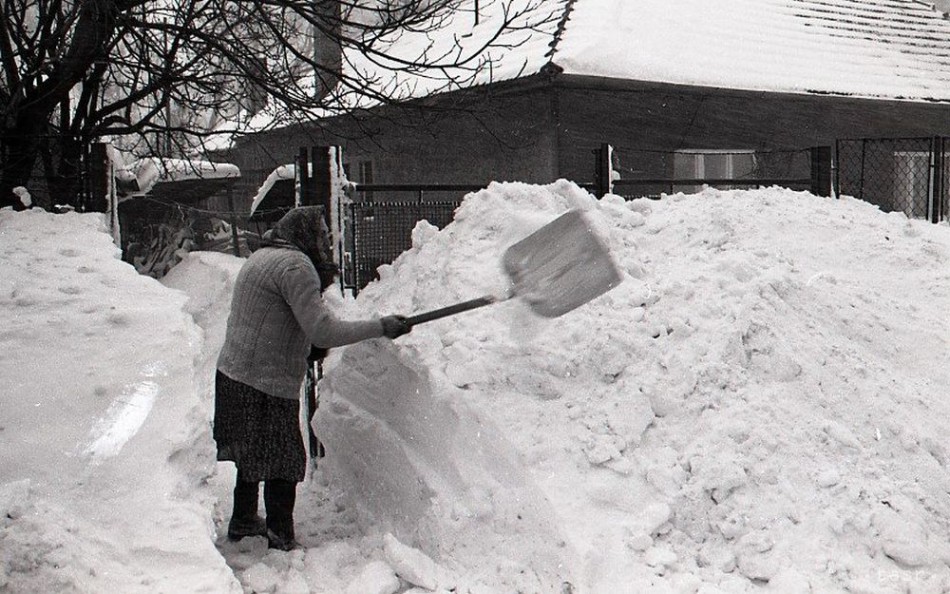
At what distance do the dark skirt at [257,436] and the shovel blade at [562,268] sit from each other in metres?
1.22

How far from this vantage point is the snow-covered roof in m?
10.8

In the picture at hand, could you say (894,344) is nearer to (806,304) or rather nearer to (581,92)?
(806,304)

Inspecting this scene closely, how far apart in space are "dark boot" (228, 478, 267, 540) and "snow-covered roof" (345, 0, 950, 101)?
6.54 meters

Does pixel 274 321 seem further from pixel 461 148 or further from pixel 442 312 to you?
pixel 461 148

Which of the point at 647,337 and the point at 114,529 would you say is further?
the point at 647,337

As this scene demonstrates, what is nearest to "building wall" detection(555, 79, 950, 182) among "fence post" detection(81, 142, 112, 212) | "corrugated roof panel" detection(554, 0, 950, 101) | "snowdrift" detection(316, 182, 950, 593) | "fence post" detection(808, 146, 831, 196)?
"corrugated roof panel" detection(554, 0, 950, 101)

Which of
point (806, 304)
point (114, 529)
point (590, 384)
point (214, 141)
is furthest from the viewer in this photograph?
point (214, 141)

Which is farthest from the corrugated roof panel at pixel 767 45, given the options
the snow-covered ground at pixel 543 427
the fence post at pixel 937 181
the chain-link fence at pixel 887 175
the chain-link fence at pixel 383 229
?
the snow-covered ground at pixel 543 427

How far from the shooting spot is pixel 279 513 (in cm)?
406

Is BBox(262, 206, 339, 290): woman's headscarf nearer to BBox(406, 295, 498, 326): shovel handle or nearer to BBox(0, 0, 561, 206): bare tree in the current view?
BBox(406, 295, 498, 326): shovel handle

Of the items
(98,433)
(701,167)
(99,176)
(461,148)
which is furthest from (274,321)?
(701,167)

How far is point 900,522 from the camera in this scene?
10.6 ft

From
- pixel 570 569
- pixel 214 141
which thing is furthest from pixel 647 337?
pixel 214 141

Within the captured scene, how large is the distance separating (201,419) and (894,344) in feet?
10.5
